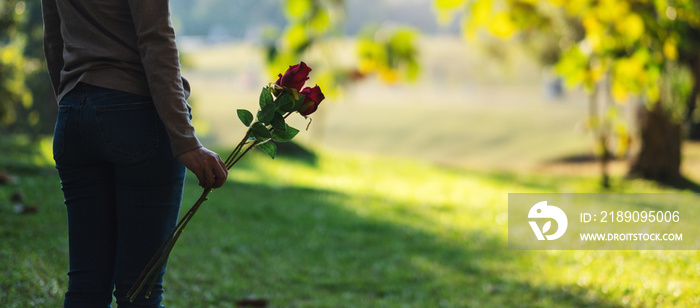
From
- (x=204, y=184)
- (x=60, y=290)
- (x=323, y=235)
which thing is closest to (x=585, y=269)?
(x=323, y=235)

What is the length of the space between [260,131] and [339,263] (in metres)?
3.68

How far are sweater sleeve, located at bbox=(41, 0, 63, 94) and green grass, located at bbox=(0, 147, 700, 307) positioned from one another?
1.41 meters

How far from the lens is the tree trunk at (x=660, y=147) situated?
38.4 ft

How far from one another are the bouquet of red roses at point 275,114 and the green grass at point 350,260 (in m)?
1.63

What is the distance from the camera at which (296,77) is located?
1.79 metres

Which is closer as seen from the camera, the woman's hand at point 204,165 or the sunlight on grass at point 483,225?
the woman's hand at point 204,165

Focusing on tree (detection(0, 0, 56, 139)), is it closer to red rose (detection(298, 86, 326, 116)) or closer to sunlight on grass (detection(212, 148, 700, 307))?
sunlight on grass (detection(212, 148, 700, 307))

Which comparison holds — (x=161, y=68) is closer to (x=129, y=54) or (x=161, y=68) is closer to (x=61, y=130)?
(x=129, y=54)

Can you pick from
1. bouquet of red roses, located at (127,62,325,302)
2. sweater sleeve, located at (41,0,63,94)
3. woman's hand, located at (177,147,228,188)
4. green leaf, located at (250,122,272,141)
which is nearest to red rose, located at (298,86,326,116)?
bouquet of red roses, located at (127,62,325,302)

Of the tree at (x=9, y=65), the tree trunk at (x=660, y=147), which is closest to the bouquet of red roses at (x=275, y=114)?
the tree at (x=9, y=65)

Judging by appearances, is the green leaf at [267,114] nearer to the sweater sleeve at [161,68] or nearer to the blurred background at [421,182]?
the sweater sleeve at [161,68]

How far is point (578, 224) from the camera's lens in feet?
23.7

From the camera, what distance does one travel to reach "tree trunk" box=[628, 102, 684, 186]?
11.7 m

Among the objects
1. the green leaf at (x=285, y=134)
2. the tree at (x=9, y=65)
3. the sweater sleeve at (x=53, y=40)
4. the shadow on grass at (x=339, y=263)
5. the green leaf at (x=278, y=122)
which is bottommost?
the shadow on grass at (x=339, y=263)
